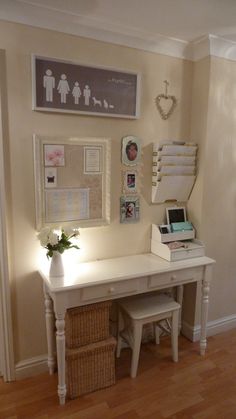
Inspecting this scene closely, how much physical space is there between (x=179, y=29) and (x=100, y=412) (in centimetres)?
253

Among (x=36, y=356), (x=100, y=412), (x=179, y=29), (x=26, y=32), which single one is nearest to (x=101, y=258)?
(x=36, y=356)

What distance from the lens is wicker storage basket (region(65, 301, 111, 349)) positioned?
5.97 feet

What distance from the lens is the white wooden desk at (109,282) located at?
1.70 m

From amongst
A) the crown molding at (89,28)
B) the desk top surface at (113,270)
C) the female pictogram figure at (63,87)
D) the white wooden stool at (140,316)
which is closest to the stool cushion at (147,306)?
the white wooden stool at (140,316)

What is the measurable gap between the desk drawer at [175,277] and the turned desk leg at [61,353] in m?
0.63

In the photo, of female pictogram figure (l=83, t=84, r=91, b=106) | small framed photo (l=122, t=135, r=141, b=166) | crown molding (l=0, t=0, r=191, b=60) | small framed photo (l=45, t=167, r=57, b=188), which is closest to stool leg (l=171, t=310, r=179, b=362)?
small framed photo (l=122, t=135, r=141, b=166)

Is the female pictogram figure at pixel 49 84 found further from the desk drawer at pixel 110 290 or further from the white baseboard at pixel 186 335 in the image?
the white baseboard at pixel 186 335

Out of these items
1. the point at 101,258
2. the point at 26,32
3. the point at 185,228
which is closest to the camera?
the point at 26,32

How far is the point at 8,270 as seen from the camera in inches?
73.2

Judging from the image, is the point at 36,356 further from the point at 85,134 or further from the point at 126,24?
the point at 126,24

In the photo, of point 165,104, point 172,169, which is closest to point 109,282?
point 172,169

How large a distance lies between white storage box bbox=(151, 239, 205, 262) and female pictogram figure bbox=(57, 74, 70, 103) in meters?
1.25

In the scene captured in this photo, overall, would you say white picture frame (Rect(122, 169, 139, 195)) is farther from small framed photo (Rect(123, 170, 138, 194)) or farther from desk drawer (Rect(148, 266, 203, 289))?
desk drawer (Rect(148, 266, 203, 289))

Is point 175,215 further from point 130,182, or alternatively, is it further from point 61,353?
point 61,353
